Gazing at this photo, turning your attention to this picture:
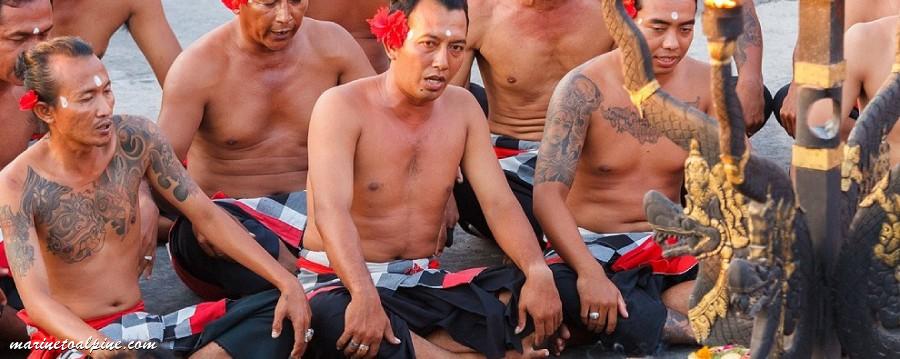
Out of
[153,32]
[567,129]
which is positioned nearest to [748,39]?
[567,129]

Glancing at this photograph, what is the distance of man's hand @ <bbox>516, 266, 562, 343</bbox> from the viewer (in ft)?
14.7

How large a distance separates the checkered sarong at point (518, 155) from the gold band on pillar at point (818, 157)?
97.7 inches

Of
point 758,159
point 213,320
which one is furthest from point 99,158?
point 758,159

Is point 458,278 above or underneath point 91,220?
underneath

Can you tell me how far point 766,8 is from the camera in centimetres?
870

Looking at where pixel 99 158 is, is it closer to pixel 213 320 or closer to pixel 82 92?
pixel 82 92

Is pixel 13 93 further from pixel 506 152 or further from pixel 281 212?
pixel 506 152

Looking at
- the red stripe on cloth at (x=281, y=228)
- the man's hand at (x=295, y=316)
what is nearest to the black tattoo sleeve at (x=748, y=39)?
the red stripe on cloth at (x=281, y=228)

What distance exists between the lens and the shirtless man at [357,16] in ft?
19.8

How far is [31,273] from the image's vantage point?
413cm

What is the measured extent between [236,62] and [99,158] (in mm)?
944

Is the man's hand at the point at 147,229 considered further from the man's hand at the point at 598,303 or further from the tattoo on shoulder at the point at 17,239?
the man's hand at the point at 598,303

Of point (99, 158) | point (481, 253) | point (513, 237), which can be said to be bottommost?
point (481, 253)

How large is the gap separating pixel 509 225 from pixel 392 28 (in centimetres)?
67
